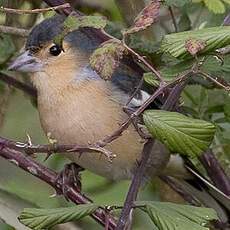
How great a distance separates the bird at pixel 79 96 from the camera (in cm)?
330

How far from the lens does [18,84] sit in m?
3.73

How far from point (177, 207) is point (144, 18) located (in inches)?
20.7

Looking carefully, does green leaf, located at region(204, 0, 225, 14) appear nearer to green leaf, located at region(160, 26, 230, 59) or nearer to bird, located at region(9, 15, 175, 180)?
bird, located at region(9, 15, 175, 180)

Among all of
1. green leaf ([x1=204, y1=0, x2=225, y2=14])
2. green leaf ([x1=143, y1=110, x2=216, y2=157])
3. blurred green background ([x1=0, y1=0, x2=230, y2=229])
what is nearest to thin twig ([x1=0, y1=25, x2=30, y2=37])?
blurred green background ([x1=0, y1=0, x2=230, y2=229])

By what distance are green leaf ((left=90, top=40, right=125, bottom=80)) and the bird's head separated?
3.72ft

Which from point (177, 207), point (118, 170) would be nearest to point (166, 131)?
point (177, 207)

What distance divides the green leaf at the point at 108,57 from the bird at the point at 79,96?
1094 millimetres

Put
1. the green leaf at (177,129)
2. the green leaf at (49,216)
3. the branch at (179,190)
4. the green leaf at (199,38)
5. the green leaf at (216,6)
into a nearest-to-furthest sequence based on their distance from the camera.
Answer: the green leaf at (199,38) → the green leaf at (177,129) → the green leaf at (49,216) → the green leaf at (216,6) → the branch at (179,190)

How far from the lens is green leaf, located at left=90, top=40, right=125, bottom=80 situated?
2.12 metres

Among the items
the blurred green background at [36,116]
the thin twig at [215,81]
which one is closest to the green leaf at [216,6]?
the blurred green background at [36,116]

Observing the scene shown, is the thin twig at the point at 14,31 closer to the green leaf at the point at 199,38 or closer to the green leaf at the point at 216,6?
the green leaf at the point at 216,6

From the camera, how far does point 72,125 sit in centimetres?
332

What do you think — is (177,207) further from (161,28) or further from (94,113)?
(161,28)

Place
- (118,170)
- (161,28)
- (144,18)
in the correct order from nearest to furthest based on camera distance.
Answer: (144,18), (118,170), (161,28)
